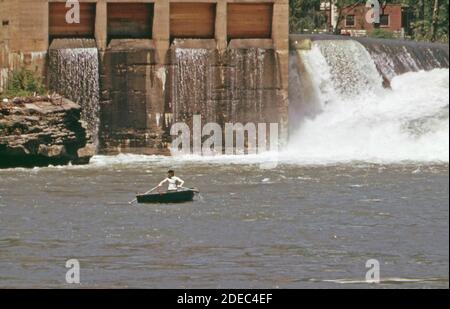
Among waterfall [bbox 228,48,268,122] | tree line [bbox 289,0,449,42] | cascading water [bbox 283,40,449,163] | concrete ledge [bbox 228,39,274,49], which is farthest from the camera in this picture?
tree line [bbox 289,0,449,42]

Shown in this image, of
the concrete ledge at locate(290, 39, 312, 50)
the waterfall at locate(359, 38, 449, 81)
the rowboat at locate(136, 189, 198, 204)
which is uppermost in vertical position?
the concrete ledge at locate(290, 39, 312, 50)

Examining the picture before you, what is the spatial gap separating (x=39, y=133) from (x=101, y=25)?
10.6 metres

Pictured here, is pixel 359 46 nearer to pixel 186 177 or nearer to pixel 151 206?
pixel 186 177

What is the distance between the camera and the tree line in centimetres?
12256

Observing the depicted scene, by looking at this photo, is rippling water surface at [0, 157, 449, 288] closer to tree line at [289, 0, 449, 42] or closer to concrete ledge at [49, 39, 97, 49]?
concrete ledge at [49, 39, 97, 49]

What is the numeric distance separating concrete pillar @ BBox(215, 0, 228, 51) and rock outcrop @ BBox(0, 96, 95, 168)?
11.0 metres

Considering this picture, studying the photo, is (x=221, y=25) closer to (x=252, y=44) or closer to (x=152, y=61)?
(x=252, y=44)

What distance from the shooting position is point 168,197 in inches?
2489

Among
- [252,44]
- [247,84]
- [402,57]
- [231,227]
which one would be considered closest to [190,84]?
[247,84]

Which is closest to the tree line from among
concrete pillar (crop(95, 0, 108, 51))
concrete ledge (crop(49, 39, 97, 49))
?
concrete pillar (crop(95, 0, 108, 51))

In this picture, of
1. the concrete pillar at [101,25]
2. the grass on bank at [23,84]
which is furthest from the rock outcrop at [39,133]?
the concrete pillar at [101,25]

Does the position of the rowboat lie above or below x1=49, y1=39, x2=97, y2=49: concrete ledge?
below
